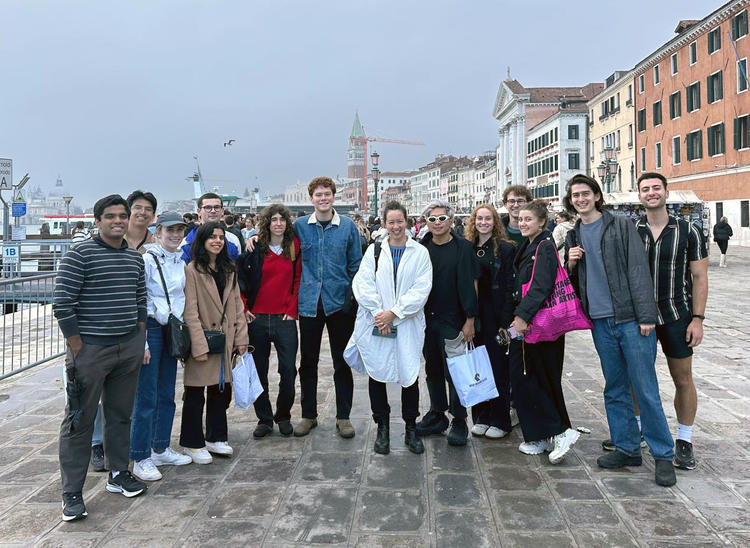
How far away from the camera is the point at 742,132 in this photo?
2916 centimetres

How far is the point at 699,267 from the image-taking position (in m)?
3.95

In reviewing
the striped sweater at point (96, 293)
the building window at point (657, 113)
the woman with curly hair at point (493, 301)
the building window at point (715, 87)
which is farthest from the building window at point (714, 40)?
the striped sweater at point (96, 293)

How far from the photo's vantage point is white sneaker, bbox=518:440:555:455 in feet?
14.5

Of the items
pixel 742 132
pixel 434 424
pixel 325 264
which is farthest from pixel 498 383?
pixel 742 132

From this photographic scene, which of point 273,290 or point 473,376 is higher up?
point 273,290

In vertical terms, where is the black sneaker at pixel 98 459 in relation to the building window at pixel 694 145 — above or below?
below

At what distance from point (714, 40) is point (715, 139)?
5.02 meters

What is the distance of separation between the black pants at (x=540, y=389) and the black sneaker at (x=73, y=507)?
9.63 ft

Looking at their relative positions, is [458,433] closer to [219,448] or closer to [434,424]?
[434,424]

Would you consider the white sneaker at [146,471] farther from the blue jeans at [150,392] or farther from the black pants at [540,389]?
the black pants at [540,389]

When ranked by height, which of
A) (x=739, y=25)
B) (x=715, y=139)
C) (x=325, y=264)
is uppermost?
(x=739, y=25)

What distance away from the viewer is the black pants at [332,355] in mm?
4895

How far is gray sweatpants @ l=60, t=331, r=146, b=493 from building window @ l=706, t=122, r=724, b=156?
34.5m

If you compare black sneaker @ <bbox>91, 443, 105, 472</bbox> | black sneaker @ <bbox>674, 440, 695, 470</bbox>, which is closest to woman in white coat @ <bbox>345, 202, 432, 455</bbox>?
black sneaker @ <bbox>674, 440, 695, 470</bbox>
